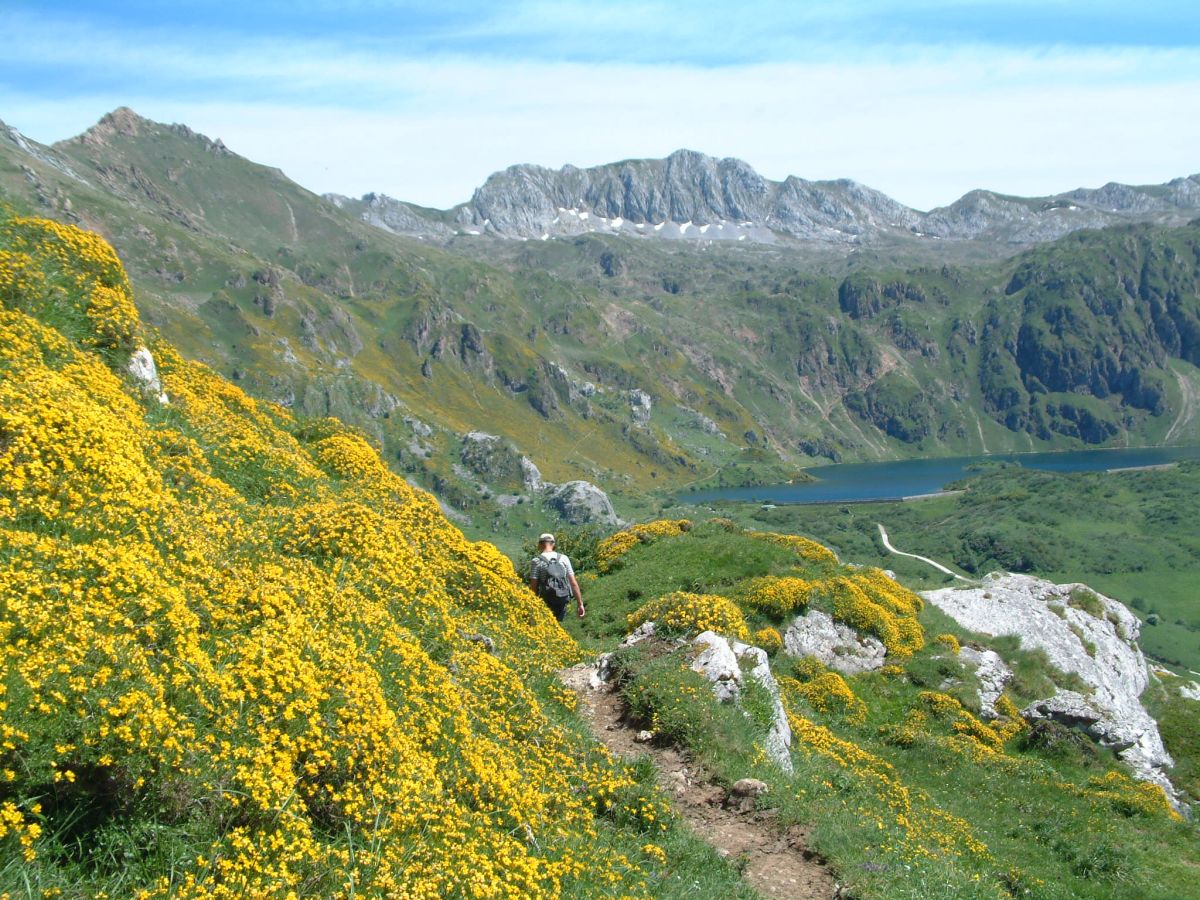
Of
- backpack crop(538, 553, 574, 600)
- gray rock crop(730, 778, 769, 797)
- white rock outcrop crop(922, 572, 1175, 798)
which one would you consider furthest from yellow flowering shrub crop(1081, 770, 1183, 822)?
backpack crop(538, 553, 574, 600)

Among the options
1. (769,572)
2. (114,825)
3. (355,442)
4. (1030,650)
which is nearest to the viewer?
(114,825)

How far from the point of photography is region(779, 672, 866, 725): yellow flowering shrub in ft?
84.1

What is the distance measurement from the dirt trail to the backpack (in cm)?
703

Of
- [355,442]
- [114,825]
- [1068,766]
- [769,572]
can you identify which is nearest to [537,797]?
[114,825]

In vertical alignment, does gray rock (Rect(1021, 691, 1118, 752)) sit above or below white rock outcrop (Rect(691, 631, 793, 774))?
below

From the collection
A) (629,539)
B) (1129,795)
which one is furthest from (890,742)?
(629,539)

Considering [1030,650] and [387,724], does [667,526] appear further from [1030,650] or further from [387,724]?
[387,724]

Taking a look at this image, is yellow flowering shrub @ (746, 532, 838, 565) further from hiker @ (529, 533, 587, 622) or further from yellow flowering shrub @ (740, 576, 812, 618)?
hiker @ (529, 533, 587, 622)

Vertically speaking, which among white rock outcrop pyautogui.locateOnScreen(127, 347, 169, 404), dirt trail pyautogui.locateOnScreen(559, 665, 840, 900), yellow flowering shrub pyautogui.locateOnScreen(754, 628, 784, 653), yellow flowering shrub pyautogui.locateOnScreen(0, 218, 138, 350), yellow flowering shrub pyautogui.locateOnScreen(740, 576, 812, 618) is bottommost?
yellow flowering shrub pyautogui.locateOnScreen(754, 628, 784, 653)

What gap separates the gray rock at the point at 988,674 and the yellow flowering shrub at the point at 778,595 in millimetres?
7770

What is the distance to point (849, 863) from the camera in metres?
12.9

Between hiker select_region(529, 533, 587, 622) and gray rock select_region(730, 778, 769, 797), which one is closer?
gray rock select_region(730, 778, 769, 797)

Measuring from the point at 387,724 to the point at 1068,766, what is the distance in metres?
27.4

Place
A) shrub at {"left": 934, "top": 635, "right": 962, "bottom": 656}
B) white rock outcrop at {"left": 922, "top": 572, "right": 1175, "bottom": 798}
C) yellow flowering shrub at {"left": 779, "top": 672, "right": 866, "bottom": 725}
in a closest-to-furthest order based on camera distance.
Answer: yellow flowering shrub at {"left": 779, "top": 672, "right": 866, "bottom": 725} < white rock outcrop at {"left": 922, "top": 572, "right": 1175, "bottom": 798} < shrub at {"left": 934, "top": 635, "right": 962, "bottom": 656}
